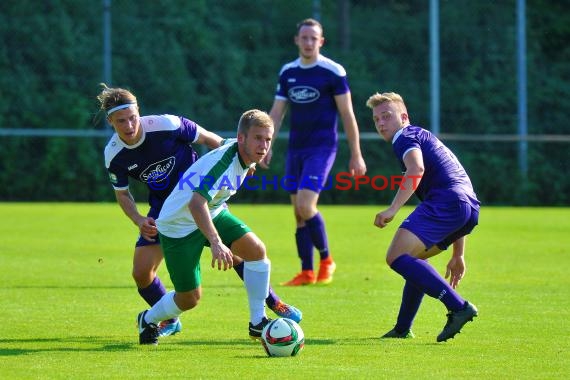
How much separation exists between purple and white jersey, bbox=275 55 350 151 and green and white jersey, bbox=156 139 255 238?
360cm

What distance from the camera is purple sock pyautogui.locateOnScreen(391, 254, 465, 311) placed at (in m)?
6.34

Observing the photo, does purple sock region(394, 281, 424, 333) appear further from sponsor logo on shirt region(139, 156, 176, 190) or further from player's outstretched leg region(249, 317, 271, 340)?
sponsor logo on shirt region(139, 156, 176, 190)

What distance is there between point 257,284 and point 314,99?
3933mm

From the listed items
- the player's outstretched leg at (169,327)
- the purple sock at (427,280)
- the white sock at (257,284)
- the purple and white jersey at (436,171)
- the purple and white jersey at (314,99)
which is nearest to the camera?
the purple sock at (427,280)

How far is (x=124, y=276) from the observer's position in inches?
407

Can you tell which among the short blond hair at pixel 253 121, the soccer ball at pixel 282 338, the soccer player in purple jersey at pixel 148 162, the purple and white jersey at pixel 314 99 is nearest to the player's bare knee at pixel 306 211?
the purple and white jersey at pixel 314 99

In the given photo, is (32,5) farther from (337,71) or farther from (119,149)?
(119,149)

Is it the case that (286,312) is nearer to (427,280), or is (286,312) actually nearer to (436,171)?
(427,280)

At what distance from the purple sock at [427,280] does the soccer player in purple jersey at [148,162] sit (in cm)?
91

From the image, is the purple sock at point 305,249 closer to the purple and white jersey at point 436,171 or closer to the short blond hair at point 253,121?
Result: the purple and white jersey at point 436,171

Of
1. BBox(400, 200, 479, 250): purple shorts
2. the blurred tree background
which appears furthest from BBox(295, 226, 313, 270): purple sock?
the blurred tree background

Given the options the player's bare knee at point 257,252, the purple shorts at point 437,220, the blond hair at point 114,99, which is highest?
the blond hair at point 114,99

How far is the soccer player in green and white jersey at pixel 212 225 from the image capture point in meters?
6.15

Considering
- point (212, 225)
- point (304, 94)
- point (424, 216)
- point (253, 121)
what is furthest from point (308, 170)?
point (212, 225)
